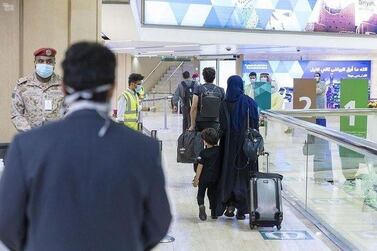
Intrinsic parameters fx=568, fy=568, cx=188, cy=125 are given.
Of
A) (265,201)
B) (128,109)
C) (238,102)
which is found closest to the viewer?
(265,201)

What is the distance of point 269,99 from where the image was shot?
32.3ft

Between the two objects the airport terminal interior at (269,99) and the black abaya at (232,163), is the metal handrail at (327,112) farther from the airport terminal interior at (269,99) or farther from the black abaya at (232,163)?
the black abaya at (232,163)

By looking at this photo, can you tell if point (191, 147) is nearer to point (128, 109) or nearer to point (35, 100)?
point (128, 109)

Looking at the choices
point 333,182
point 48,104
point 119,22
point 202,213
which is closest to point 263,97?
point 333,182

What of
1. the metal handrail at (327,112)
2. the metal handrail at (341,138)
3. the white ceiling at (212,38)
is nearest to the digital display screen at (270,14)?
the white ceiling at (212,38)

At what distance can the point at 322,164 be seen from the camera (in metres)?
6.96

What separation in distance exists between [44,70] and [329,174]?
406cm

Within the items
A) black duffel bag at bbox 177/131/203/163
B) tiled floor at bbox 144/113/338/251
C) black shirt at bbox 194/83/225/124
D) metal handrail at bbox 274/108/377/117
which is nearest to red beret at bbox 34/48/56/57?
tiled floor at bbox 144/113/338/251

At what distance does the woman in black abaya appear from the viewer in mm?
5539

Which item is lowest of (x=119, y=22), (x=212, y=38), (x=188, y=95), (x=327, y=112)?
(x=327, y=112)

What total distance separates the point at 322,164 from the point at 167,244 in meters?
2.86

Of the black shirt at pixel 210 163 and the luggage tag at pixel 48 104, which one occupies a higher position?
the luggage tag at pixel 48 104

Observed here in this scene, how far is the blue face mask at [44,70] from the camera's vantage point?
473 centimetres

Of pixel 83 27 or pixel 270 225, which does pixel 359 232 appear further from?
pixel 83 27
